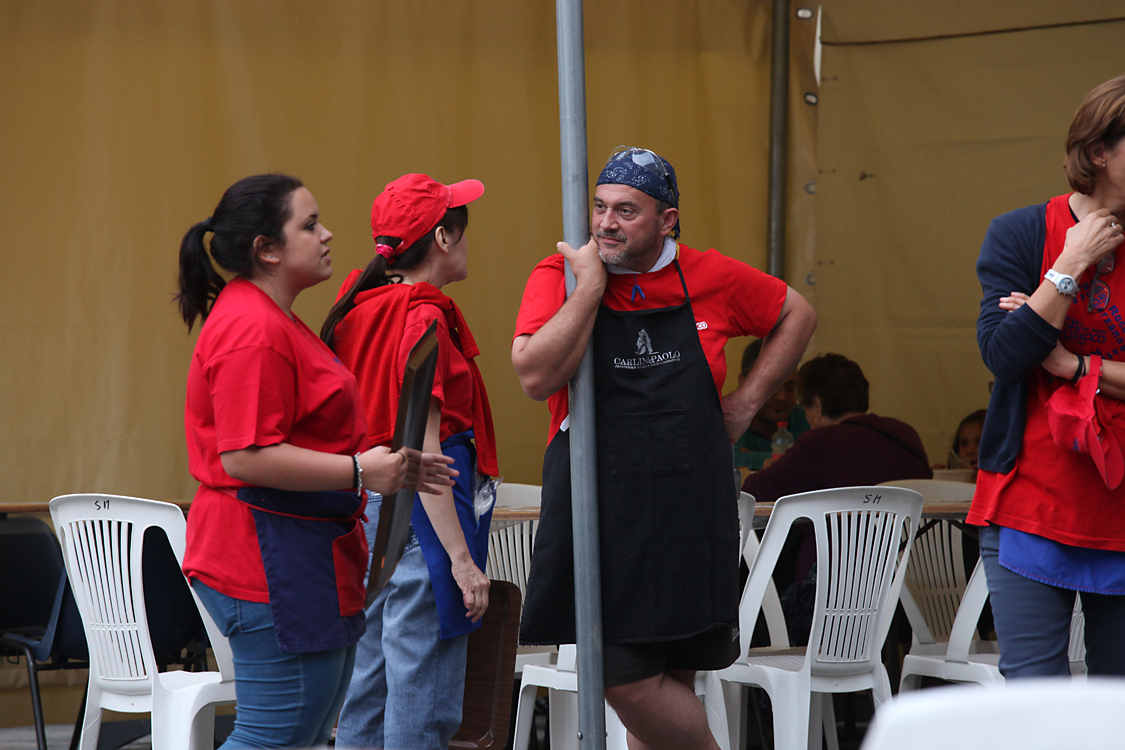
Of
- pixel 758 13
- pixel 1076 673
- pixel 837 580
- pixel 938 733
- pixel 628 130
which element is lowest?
pixel 1076 673

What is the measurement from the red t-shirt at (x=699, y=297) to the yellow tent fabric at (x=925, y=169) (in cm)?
325

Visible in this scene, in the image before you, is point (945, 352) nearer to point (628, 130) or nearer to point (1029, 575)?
point (628, 130)

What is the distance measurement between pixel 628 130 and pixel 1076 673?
10.3 feet

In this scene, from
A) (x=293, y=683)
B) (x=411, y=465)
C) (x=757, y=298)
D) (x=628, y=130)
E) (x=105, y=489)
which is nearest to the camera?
(x=293, y=683)

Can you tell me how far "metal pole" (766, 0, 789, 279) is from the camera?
202 inches

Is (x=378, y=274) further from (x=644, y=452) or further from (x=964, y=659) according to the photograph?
(x=964, y=659)

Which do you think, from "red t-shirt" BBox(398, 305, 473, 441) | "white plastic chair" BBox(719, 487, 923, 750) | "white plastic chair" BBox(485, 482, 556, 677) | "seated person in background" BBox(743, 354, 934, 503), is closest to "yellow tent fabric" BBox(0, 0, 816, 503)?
Result: "seated person in background" BBox(743, 354, 934, 503)

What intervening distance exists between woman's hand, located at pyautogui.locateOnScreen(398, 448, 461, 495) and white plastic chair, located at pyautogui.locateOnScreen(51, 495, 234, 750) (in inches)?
44.5

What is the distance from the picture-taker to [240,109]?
4625 millimetres

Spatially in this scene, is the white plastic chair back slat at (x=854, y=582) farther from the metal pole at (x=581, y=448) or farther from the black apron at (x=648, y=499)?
the metal pole at (x=581, y=448)

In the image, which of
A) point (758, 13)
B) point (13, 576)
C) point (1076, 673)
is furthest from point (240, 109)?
point (1076, 673)

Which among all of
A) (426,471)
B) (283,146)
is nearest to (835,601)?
(426,471)

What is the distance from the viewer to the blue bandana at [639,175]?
1.95m

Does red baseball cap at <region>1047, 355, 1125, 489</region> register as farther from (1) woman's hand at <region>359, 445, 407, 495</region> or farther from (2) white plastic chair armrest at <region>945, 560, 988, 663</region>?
(2) white plastic chair armrest at <region>945, 560, 988, 663</region>
